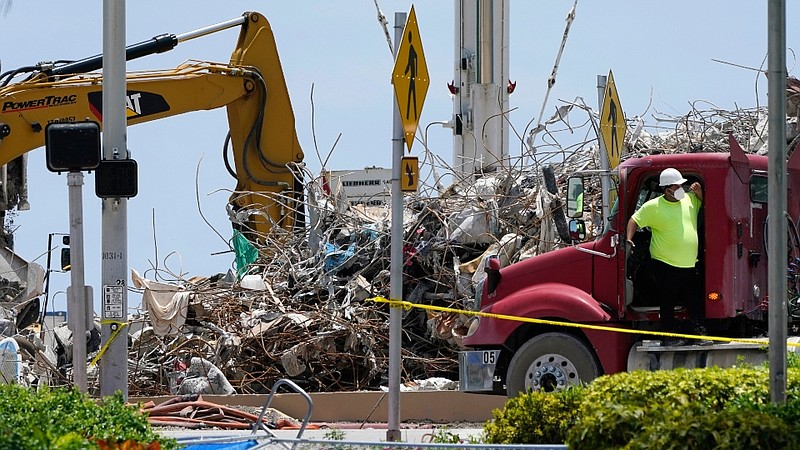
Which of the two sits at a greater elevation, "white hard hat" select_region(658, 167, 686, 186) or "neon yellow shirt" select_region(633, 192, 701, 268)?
"white hard hat" select_region(658, 167, 686, 186)

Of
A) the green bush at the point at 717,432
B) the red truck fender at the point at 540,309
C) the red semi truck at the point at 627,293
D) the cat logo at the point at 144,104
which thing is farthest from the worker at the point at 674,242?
the cat logo at the point at 144,104

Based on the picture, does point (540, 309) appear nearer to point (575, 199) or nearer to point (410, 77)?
point (575, 199)

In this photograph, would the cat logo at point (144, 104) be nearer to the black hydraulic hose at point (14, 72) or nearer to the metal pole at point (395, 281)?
the black hydraulic hose at point (14, 72)

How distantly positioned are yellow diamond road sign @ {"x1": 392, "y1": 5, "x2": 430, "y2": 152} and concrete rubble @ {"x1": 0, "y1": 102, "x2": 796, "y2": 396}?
22.1 ft

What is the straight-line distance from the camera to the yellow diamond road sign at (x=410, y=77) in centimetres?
1150

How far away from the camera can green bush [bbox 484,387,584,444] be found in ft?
30.4

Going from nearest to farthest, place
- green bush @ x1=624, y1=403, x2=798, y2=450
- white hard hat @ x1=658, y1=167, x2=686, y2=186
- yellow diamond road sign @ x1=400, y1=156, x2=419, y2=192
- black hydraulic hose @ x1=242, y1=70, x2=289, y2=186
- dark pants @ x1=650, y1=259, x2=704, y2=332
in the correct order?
green bush @ x1=624, y1=403, x2=798, y2=450 < yellow diamond road sign @ x1=400, y1=156, x2=419, y2=192 < white hard hat @ x1=658, y1=167, x2=686, y2=186 < dark pants @ x1=650, y1=259, x2=704, y2=332 < black hydraulic hose @ x1=242, y1=70, x2=289, y2=186

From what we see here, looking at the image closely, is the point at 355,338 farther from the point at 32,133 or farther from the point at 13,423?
the point at 13,423

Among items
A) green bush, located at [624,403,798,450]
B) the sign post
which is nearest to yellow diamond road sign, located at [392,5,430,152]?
the sign post

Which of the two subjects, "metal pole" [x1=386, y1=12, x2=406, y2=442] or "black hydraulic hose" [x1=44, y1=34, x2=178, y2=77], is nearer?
"metal pole" [x1=386, y1=12, x2=406, y2=442]

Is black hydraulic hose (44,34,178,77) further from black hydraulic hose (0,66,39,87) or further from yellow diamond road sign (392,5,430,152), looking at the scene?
yellow diamond road sign (392,5,430,152)

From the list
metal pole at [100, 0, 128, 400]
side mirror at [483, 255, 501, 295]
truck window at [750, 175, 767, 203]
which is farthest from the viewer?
side mirror at [483, 255, 501, 295]

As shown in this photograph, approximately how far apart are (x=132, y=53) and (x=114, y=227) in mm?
9824

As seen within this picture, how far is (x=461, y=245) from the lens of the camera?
65.3 feet
